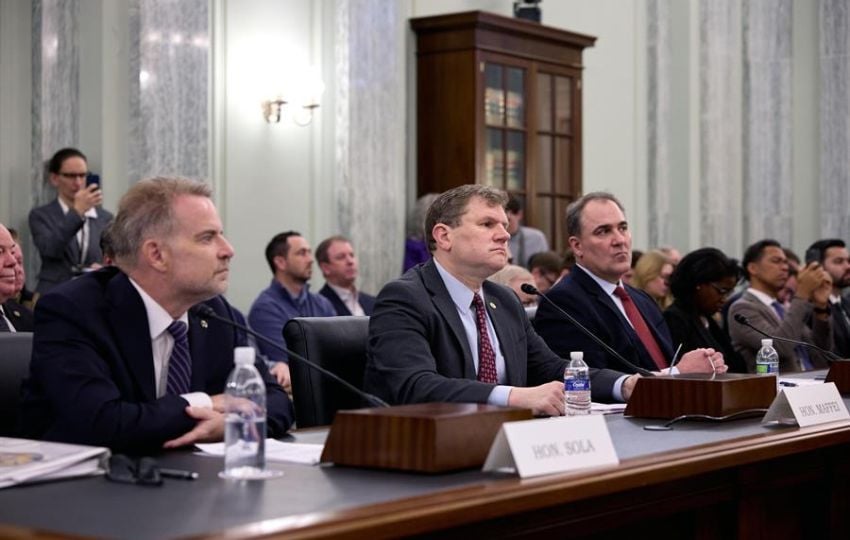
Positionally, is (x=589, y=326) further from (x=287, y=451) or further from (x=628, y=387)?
(x=287, y=451)

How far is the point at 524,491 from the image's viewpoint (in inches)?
78.1

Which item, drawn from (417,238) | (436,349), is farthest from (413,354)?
(417,238)

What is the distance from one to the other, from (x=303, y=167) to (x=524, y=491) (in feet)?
19.4

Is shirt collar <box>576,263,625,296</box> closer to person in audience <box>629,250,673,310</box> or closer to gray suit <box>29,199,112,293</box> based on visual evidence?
person in audience <box>629,250,673,310</box>

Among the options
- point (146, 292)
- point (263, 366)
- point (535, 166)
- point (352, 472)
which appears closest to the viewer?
point (352, 472)

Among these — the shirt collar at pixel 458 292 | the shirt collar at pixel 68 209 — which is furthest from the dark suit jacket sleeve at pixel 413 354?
the shirt collar at pixel 68 209

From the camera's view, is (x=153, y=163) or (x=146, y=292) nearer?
(x=146, y=292)

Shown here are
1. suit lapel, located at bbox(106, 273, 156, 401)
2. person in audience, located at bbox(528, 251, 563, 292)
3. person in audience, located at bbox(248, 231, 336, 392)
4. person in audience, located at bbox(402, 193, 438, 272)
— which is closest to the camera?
suit lapel, located at bbox(106, 273, 156, 401)

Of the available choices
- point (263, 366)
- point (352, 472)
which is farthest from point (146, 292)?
point (352, 472)

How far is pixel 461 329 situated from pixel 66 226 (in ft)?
10.7

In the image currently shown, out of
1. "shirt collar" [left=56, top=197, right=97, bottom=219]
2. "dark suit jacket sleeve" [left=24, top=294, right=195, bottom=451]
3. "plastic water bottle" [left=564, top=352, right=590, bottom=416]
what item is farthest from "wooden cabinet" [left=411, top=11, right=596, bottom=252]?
"dark suit jacket sleeve" [left=24, top=294, right=195, bottom=451]

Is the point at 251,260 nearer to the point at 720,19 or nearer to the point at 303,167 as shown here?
the point at 303,167

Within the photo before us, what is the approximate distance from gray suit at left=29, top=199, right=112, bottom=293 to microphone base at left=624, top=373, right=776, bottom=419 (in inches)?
148

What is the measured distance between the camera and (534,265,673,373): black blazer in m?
4.04
